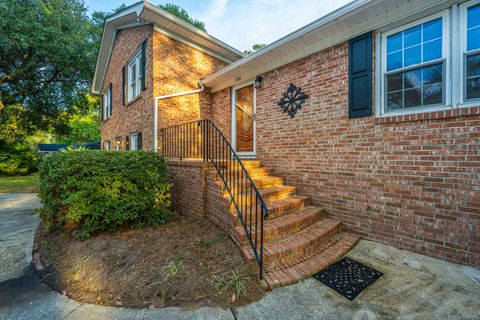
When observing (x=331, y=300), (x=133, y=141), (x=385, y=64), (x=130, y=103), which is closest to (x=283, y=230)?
(x=331, y=300)

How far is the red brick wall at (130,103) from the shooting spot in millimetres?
6066

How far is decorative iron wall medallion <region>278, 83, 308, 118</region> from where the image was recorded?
436 cm

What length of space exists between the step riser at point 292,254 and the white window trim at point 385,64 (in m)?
2.25

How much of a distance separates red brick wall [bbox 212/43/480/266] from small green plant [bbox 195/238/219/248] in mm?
2108

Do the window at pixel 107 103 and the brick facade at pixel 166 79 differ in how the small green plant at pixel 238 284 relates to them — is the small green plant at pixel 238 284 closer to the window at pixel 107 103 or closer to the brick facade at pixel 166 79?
the brick facade at pixel 166 79

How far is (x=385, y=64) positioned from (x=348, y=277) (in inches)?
129

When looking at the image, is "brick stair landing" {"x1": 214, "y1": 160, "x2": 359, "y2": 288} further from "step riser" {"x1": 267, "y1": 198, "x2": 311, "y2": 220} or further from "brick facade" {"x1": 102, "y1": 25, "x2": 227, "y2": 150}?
"brick facade" {"x1": 102, "y1": 25, "x2": 227, "y2": 150}

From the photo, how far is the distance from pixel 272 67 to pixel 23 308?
5459 mm

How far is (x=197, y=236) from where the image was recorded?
3.41 metres

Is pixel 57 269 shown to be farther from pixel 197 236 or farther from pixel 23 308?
pixel 197 236

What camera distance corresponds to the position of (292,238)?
3092 mm

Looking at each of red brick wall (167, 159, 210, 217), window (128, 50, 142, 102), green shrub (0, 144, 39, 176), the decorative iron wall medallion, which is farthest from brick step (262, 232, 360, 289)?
green shrub (0, 144, 39, 176)

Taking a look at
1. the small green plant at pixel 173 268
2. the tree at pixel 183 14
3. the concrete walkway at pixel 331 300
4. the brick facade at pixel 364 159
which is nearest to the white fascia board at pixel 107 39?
the brick facade at pixel 364 159

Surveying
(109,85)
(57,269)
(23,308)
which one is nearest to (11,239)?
(57,269)
